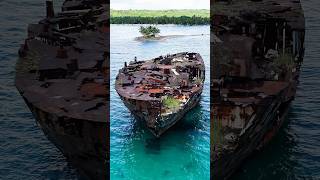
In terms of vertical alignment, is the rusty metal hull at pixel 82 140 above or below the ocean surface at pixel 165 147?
above

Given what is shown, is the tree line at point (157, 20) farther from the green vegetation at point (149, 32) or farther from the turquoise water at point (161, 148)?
the turquoise water at point (161, 148)

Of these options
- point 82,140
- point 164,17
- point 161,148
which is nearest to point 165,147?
point 161,148

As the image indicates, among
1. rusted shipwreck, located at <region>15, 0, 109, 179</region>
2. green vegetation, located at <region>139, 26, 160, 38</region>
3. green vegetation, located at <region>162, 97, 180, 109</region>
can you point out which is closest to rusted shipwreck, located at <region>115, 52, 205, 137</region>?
green vegetation, located at <region>162, 97, 180, 109</region>

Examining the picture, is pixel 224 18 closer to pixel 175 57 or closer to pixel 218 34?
pixel 218 34

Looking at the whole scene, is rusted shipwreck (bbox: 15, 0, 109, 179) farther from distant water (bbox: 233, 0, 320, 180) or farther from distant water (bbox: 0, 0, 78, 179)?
distant water (bbox: 233, 0, 320, 180)

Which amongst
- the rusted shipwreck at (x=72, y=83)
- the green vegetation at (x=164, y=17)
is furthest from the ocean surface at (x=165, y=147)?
the green vegetation at (x=164, y=17)

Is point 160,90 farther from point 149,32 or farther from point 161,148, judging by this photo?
point 149,32

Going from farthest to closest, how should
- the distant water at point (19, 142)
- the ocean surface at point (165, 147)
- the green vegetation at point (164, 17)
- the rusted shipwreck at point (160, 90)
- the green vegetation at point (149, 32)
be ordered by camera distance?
the green vegetation at point (164, 17) < the green vegetation at point (149, 32) < the rusted shipwreck at point (160, 90) < the distant water at point (19, 142) < the ocean surface at point (165, 147)
